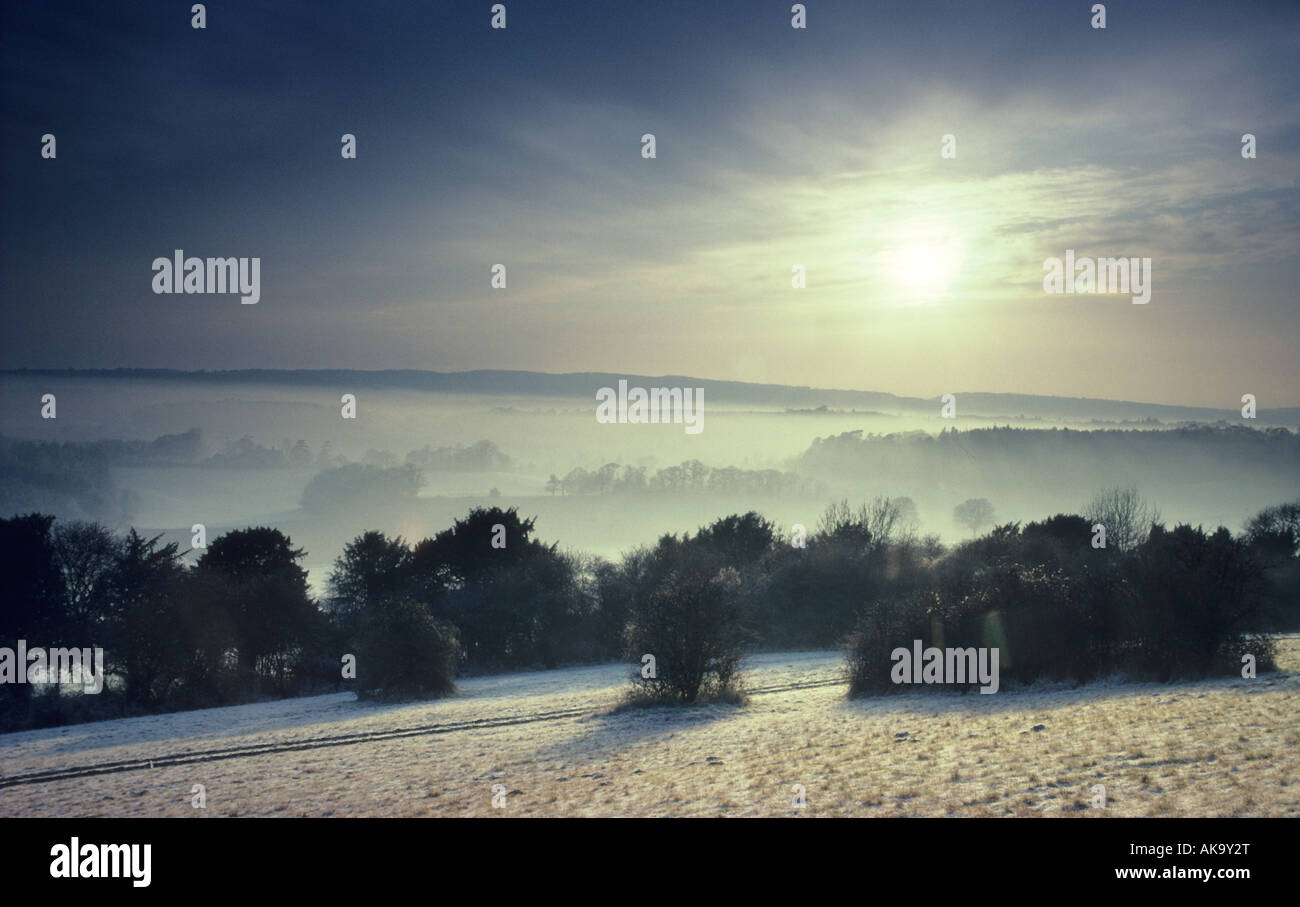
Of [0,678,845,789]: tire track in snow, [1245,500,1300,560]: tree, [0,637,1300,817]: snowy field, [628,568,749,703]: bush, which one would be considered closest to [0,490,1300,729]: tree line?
[628,568,749,703]: bush

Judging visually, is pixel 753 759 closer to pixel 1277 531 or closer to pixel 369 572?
pixel 369 572

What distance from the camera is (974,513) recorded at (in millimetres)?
139875

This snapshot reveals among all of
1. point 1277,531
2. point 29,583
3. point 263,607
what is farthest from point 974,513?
point 29,583

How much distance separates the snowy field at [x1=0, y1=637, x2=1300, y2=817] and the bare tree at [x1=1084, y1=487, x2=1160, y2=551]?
131 ft

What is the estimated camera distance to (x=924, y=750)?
17.2 metres

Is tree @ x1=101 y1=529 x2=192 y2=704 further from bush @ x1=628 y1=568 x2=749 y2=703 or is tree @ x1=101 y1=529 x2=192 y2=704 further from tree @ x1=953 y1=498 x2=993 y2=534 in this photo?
tree @ x1=953 y1=498 x2=993 y2=534

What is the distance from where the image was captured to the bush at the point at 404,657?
35500 mm

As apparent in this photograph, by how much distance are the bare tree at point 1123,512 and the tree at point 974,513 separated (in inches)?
2312

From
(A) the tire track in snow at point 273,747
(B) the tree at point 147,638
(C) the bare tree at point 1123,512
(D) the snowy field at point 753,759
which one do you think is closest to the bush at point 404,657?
(D) the snowy field at point 753,759

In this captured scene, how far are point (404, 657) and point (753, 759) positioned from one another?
72.2 ft

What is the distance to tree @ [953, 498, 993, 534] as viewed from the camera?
137875 millimetres

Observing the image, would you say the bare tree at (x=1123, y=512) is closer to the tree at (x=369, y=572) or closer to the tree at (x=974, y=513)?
the tree at (x=369, y=572)
